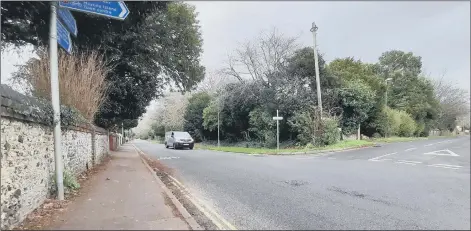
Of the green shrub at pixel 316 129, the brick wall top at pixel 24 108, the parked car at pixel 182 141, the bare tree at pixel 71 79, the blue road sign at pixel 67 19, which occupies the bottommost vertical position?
the parked car at pixel 182 141

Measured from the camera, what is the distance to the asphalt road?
5215 millimetres

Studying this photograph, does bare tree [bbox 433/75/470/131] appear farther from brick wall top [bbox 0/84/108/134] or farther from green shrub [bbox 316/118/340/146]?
brick wall top [bbox 0/84/108/134]

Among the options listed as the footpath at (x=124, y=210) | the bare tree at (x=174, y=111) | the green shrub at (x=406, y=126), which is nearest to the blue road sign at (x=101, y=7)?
the footpath at (x=124, y=210)

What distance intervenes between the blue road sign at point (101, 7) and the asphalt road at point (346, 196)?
13.4ft

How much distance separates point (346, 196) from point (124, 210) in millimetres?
4301

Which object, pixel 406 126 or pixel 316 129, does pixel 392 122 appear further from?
pixel 316 129

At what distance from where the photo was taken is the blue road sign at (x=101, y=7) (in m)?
6.62

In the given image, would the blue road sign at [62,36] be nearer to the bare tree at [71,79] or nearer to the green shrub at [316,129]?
the bare tree at [71,79]

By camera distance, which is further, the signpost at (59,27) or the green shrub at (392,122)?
the green shrub at (392,122)

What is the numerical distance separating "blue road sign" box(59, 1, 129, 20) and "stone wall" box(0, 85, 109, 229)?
2019 millimetres

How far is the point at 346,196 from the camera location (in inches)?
283

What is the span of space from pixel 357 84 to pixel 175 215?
23466mm

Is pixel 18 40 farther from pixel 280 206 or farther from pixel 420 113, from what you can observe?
pixel 420 113

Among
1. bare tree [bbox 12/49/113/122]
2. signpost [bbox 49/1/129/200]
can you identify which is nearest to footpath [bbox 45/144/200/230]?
signpost [bbox 49/1/129/200]
